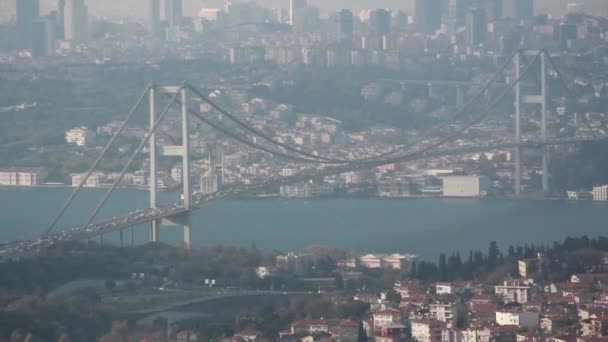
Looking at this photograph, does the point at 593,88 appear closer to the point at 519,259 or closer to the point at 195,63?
the point at 195,63

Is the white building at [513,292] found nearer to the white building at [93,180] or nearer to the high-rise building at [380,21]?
the white building at [93,180]

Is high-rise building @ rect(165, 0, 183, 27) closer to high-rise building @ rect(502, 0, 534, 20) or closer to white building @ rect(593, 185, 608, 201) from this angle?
high-rise building @ rect(502, 0, 534, 20)

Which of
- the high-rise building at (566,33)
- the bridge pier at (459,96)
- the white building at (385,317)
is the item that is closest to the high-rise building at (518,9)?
the high-rise building at (566,33)

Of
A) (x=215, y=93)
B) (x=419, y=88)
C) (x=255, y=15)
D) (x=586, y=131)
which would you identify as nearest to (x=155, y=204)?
(x=586, y=131)

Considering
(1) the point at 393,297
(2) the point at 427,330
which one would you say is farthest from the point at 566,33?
(2) the point at 427,330

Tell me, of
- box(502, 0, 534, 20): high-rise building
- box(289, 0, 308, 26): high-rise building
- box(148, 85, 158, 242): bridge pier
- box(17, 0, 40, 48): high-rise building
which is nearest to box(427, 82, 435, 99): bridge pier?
box(502, 0, 534, 20): high-rise building
